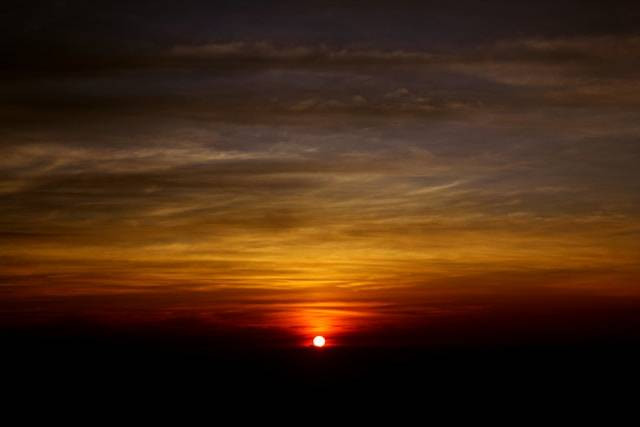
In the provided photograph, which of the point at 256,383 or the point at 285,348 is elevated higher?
the point at 285,348

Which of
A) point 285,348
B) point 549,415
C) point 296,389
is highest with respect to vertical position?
point 285,348

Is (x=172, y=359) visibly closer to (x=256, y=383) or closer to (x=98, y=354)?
(x=98, y=354)

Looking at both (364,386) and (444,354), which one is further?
(444,354)

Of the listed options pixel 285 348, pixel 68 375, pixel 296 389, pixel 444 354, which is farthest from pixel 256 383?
pixel 285 348

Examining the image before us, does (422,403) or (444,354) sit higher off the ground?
(444,354)

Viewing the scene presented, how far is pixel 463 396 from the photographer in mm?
44875

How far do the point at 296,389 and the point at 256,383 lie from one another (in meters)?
7.38

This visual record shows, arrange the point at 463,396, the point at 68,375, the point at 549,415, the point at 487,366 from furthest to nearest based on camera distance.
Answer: the point at 487,366, the point at 68,375, the point at 463,396, the point at 549,415

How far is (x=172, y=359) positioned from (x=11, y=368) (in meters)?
36.1

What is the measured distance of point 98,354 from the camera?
331ft

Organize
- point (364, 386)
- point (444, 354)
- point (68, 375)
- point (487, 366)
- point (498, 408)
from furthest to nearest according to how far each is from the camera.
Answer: point (444, 354), point (487, 366), point (68, 375), point (364, 386), point (498, 408)

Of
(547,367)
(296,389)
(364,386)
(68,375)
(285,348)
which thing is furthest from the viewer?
(285,348)

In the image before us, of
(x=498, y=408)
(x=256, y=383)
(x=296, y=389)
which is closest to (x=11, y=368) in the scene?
(x=256, y=383)

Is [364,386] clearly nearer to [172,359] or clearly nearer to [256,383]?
[256,383]
